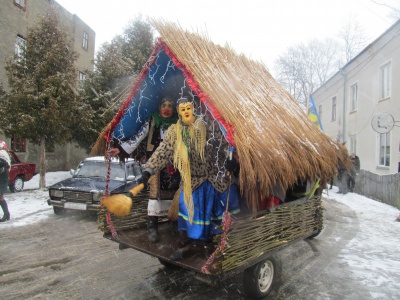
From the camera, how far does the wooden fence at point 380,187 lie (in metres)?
9.71

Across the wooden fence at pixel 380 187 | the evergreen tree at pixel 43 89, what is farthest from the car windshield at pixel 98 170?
the wooden fence at pixel 380 187

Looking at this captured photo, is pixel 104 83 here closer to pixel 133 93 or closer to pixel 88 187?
pixel 88 187

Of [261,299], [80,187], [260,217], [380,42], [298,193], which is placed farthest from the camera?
[380,42]

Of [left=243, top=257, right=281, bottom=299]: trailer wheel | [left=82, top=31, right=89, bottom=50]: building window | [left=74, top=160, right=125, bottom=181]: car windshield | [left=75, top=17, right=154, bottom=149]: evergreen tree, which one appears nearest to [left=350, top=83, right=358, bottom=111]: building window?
[left=75, top=17, right=154, bottom=149]: evergreen tree

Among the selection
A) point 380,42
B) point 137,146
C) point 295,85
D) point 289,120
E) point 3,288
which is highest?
point 295,85

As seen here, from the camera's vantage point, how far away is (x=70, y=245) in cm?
551

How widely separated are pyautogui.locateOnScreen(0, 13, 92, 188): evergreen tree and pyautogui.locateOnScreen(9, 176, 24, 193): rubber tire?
4.77 ft

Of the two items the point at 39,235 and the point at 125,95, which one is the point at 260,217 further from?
the point at 39,235

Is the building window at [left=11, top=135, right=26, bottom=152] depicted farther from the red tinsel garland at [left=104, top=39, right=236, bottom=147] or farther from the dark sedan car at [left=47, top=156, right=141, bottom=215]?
the red tinsel garland at [left=104, top=39, right=236, bottom=147]

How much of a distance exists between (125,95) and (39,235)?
3586 millimetres

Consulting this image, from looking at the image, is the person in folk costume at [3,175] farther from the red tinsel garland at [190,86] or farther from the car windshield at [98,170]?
the red tinsel garland at [190,86]

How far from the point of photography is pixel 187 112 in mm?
3631

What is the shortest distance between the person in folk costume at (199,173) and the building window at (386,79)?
12181 millimetres

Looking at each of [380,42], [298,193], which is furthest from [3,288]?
[380,42]
